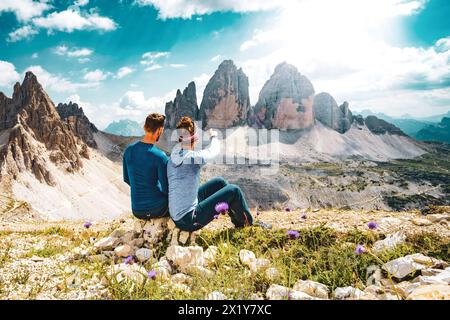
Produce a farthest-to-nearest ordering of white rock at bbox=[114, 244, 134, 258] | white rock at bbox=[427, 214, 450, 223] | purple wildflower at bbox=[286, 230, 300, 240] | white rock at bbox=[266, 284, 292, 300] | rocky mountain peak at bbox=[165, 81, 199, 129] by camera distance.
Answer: rocky mountain peak at bbox=[165, 81, 199, 129] < white rock at bbox=[427, 214, 450, 223] < white rock at bbox=[114, 244, 134, 258] < purple wildflower at bbox=[286, 230, 300, 240] < white rock at bbox=[266, 284, 292, 300]

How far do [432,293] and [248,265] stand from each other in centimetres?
256

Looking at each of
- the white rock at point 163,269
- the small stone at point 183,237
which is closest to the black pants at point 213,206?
the small stone at point 183,237

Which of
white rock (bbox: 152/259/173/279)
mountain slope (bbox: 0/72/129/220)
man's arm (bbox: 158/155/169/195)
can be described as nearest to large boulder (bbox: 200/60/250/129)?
mountain slope (bbox: 0/72/129/220)

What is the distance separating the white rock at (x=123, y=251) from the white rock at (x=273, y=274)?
9.38ft

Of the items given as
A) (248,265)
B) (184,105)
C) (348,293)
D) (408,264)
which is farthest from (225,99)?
(348,293)

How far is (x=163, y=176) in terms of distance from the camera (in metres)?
6.39

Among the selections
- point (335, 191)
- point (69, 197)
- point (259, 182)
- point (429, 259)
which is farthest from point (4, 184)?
point (335, 191)

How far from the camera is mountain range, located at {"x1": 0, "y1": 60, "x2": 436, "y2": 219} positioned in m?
69.4

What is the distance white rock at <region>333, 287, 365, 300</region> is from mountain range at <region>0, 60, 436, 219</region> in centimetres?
4381

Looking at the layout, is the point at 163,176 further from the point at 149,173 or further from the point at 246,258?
the point at 246,258

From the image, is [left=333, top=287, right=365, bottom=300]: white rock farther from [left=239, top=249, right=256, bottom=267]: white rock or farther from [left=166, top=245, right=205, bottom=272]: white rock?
[left=166, top=245, right=205, bottom=272]: white rock

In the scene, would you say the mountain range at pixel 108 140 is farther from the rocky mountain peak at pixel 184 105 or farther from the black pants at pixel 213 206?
the black pants at pixel 213 206

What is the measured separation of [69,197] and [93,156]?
37.1 meters

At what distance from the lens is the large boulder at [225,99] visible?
548 ft
